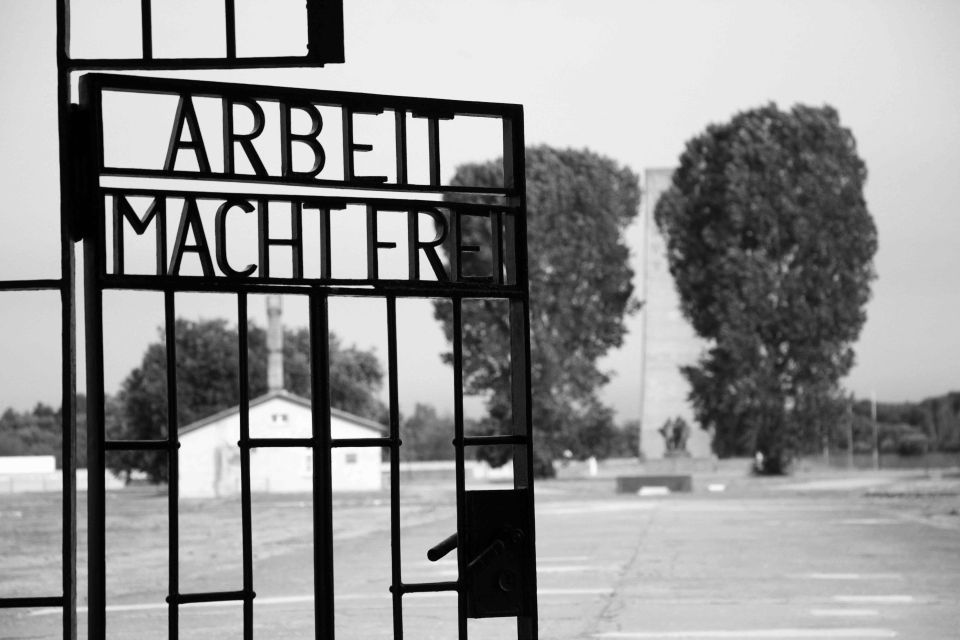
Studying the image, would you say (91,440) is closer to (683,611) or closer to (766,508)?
(683,611)

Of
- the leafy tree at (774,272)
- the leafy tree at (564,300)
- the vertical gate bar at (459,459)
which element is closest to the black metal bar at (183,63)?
the vertical gate bar at (459,459)

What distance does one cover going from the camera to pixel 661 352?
181 ft

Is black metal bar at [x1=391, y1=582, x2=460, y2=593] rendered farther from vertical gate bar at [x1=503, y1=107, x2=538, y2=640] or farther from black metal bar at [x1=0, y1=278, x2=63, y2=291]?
black metal bar at [x1=0, y1=278, x2=63, y2=291]

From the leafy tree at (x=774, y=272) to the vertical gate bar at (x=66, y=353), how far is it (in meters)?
44.7

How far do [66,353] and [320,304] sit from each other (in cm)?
88

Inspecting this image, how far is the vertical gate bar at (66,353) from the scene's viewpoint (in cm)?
496

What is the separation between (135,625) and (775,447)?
38.2 meters

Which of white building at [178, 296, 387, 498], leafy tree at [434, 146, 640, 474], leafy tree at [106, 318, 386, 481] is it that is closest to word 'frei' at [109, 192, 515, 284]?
white building at [178, 296, 387, 498]

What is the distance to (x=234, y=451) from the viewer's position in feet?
174

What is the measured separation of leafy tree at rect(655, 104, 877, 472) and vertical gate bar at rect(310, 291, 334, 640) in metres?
44.3

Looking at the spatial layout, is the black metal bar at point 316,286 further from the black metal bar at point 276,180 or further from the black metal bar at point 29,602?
the black metal bar at point 29,602

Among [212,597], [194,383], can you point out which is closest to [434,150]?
[212,597]

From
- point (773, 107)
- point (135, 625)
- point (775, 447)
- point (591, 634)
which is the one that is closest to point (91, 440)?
point (591, 634)

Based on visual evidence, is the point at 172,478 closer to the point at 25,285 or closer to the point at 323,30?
the point at 25,285
